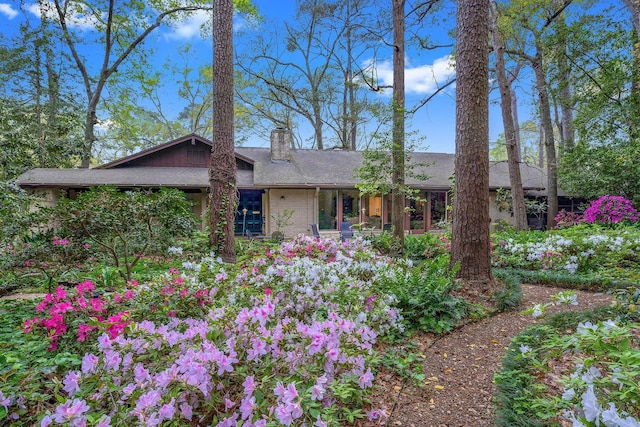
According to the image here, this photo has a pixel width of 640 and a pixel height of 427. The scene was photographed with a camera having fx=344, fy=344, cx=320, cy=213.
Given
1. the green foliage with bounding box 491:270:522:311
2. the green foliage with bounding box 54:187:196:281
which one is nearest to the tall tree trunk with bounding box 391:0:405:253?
the green foliage with bounding box 491:270:522:311

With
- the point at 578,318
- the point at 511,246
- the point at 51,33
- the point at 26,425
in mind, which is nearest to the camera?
the point at 26,425

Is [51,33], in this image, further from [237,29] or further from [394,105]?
[394,105]

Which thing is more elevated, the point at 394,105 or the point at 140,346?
the point at 394,105

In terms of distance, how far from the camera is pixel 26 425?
1.70 metres

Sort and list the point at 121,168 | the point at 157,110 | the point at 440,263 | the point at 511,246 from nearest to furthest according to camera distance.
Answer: the point at 440,263, the point at 511,246, the point at 121,168, the point at 157,110

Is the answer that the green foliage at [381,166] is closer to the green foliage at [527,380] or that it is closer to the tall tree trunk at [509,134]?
the tall tree trunk at [509,134]

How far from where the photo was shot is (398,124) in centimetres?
809

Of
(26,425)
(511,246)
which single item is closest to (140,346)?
(26,425)

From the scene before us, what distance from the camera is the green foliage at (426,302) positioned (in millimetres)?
3271

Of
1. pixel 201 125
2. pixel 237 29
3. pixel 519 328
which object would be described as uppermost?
pixel 237 29

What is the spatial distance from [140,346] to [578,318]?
11.2 ft

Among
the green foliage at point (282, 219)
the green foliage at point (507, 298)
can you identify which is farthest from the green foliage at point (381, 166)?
the green foliage at point (282, 219)

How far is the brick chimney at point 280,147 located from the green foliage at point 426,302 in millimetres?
12401

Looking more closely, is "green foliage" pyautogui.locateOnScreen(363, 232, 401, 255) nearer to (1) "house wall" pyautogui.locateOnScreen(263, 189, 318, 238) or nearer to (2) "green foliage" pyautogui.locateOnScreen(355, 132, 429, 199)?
(2) "green foliage" pyautogui.locateOnScreen(355, 132, 429, 199)
